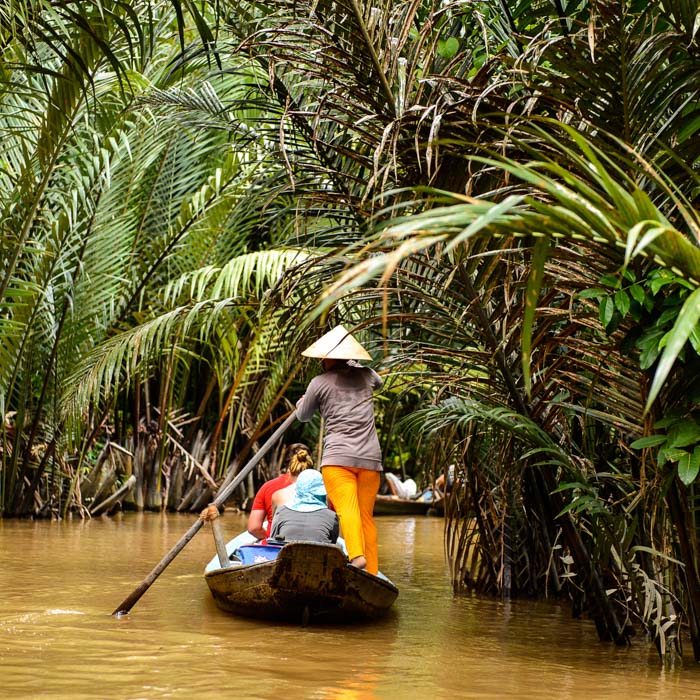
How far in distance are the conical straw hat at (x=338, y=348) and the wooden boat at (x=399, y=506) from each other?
11495 millimetres

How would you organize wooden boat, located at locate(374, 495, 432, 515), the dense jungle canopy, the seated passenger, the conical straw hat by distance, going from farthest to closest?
wooden boat, located at locate(374, 495, 432, 515) → the seated passenger → the conical straw hat → the dense jungle canopy

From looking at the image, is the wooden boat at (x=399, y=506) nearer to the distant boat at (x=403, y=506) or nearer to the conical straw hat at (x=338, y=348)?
the distant boat at (x=403, y=506)

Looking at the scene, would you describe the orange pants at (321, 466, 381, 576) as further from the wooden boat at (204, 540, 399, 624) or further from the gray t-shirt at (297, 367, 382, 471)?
the wooden boat at (204, 540, 399, 624)

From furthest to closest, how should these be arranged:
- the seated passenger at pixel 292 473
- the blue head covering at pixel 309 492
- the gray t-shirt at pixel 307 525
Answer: the seated passenger at pixel 292 473
the blue head covering at pixel 309 492
the gray t-shirt at pixel 307 525

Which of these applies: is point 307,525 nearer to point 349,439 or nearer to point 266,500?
point 349,439

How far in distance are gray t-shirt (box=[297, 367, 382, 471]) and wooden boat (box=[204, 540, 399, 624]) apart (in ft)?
2.66

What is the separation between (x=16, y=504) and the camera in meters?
12.9

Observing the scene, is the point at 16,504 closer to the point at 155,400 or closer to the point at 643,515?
the point at 155,400

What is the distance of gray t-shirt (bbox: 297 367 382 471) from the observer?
6.76m

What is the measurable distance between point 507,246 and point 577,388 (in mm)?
978

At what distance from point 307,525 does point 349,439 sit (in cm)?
62

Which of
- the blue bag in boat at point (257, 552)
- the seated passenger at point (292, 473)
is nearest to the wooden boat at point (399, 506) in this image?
the seated passenger at point (292, 473)

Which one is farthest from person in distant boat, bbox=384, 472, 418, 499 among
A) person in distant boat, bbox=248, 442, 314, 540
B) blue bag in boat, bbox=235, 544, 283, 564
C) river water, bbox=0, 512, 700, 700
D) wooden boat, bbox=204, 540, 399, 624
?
wooden boat, bbox=204, 540, 399, 624

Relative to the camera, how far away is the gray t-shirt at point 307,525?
671 centimetres
